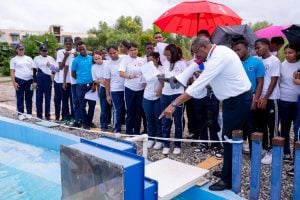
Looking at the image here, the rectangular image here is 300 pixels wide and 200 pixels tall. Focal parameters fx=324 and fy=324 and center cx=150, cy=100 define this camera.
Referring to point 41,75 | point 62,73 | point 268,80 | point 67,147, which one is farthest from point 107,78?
point 67,147

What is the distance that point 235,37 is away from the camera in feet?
15.8

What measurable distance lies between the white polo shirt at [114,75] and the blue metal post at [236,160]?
2909 millimetres

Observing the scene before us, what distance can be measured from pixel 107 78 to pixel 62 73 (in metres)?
1.56

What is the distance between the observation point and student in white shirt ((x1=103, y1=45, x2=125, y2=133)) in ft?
19.1

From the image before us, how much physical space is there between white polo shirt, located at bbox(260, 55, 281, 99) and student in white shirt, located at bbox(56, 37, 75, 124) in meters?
4.05

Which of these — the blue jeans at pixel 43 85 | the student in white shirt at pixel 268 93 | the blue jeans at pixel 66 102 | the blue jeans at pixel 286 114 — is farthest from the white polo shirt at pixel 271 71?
the blue jeans at pixel 43 85

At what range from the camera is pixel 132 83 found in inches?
216

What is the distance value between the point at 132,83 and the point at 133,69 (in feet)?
0.79

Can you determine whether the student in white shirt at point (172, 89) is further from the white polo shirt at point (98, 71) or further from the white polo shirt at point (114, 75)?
the white polo shirt at point (98, 71)

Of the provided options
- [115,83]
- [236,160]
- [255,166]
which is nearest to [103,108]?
[115,83]

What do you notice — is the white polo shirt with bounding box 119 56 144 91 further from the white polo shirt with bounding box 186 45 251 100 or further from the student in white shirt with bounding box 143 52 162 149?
the white polo shirt with bounding box 186 45 251 100

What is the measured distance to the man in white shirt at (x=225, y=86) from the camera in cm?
327

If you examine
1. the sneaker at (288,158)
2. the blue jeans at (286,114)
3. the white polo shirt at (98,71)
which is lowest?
the sneaker at (288,158)

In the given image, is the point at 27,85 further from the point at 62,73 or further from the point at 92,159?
the point at 92,159
